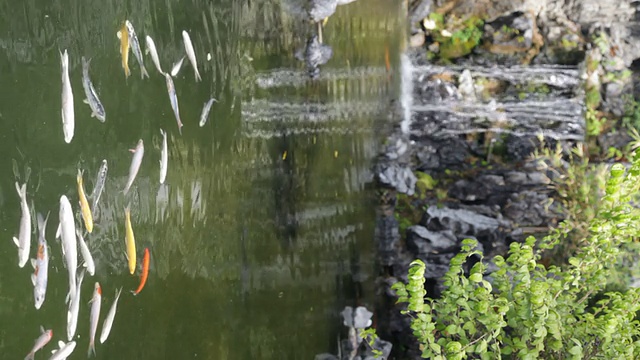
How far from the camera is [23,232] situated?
1.58 metres

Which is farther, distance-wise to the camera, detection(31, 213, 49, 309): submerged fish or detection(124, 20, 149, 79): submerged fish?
detection(124, 20, 149, 79): submerged fish

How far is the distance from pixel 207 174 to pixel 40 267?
1013mm

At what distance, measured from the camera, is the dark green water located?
164 centimetres

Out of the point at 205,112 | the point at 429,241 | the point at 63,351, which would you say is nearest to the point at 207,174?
the point at 205,112

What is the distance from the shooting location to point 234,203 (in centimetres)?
280

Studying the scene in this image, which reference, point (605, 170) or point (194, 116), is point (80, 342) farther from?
point (605, 170)

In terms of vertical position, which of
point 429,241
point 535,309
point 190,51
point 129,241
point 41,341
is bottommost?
point 429,241

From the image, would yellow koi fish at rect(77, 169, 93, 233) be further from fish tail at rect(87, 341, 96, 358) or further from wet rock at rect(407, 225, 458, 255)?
wet rock at rect(407, 225, 458, 255)

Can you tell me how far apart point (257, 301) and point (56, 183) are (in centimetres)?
144

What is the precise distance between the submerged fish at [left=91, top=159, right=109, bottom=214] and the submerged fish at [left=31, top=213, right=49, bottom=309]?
0.69ft

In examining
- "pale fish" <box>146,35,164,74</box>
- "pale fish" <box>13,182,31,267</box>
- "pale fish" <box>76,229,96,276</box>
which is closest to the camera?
"pale fish" <box>13,182,31,267</box>

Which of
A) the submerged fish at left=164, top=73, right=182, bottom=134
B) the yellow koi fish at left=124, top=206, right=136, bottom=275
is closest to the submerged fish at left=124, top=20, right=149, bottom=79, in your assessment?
the submerged fish at left=164, top=73, right=182, bottom=134

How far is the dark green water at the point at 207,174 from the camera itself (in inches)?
64.6

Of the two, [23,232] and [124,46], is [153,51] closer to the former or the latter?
[124,46]
